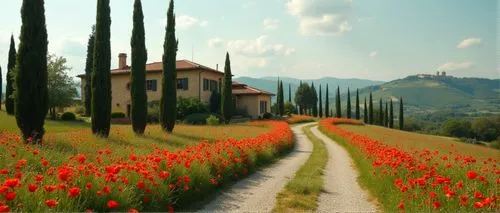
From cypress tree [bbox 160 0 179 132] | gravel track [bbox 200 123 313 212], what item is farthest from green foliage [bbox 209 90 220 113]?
gravel track [bbox 200 123 313 212]

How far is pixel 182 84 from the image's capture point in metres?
45.0

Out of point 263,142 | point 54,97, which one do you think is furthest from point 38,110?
point 54,97

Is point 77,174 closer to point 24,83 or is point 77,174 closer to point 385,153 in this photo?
point 385,153

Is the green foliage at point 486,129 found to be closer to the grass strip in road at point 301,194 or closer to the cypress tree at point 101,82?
the cypress tree at point 101,82

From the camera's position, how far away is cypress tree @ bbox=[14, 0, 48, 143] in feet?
49.9

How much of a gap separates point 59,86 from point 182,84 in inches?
509

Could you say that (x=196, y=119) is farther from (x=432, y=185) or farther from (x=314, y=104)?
(x=314, y=104)

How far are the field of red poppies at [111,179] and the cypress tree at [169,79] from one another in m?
13.4

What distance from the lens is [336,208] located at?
8.44m

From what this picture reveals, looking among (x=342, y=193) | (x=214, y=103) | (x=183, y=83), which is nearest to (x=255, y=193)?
(x=342, y=193)

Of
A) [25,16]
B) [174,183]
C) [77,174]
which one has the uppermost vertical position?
[25,16]

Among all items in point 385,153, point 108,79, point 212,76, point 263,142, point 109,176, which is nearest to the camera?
point 109,176

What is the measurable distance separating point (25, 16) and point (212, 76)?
106 feet

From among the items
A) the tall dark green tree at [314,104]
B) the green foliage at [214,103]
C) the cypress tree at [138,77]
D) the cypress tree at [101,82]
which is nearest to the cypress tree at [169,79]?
the cypress tree at [138,77]
